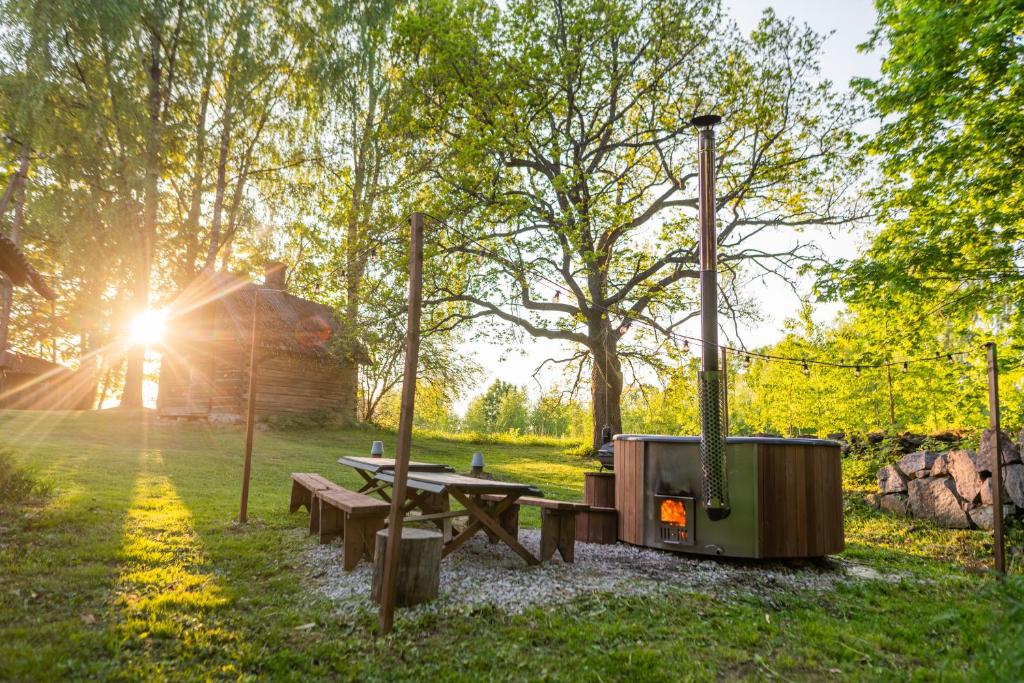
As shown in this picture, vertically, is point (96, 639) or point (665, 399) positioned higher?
point (665, 399)

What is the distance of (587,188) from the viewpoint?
16266mm

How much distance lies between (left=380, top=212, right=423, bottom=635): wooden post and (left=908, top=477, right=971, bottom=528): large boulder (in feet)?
27.6

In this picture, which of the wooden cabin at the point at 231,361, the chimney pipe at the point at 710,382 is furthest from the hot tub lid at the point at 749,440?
the wooden cabin at the point at 231,361

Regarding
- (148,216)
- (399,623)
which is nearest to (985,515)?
(399,623)

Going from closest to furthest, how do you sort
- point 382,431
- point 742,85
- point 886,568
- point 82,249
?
1. point 886,568
2. point 742,85
3. point 82,249
4. point 382,431

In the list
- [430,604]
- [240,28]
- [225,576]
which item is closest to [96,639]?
[225,576]

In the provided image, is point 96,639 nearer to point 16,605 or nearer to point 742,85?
point 16,605

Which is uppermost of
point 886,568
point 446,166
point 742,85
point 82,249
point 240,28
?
point 240,28

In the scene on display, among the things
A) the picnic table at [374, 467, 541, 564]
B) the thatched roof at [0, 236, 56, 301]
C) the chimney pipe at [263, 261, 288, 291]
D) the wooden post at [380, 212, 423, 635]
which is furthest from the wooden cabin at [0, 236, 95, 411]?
the wooden post at [380, 212, 423, 635]

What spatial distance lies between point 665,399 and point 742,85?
28.4 feet

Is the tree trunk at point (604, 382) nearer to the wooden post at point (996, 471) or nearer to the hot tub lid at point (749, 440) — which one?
the hot tub lid at point (749, 440)

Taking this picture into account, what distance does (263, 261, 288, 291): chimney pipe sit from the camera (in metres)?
24.3

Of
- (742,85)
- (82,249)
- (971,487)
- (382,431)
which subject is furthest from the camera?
(382,431)

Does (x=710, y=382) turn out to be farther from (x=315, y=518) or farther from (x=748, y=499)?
(x=315, y=518)
